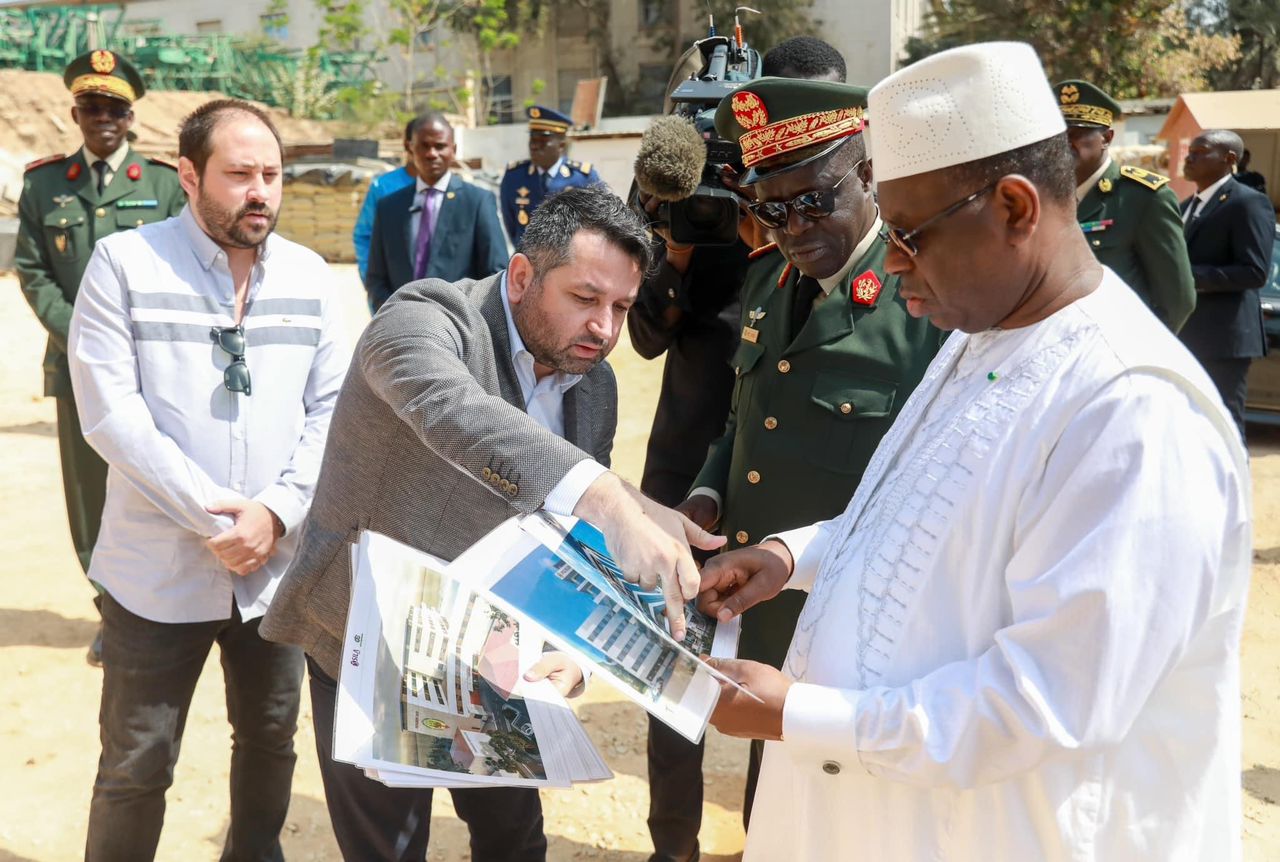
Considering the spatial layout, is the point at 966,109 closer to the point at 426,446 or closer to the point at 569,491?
the point at 569,491

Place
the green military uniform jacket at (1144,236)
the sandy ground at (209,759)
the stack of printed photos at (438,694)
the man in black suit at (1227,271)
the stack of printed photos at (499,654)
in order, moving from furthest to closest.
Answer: the man in black suit at (1227,271)
the green military uniform jacket at (1144,236)
the sandy ground at (209,759)
the stack of printed photos at (438,694)
the stack of printed photos at (499,654)

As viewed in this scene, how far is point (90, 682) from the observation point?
181 inches

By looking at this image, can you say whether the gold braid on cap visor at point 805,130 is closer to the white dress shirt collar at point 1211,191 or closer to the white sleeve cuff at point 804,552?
the white sleeve cuff at point 804,552

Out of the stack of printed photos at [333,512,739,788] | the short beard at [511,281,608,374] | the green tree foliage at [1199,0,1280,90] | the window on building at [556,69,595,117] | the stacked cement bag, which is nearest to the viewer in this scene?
the stack of printed photos at [333,512,739,788]

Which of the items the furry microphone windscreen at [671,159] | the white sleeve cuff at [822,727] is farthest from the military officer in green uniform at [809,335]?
the white sleeve cuff at [822,727]

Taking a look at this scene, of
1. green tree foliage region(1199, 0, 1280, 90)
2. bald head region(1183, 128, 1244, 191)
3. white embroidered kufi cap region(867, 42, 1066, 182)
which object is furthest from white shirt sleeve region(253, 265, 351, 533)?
green tree foliage region(1199, 0, 1280, 90)

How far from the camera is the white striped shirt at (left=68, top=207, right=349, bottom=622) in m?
2.66

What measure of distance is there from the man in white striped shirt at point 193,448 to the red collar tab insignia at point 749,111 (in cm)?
122

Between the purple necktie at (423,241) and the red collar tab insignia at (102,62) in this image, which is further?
the purple necktie at (423,241)

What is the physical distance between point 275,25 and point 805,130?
36811mm

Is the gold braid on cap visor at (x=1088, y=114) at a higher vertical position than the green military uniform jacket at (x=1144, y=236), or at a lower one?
higher

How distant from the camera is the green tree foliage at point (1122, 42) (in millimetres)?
23141

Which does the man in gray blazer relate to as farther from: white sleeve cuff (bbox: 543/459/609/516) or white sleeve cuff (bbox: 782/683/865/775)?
white sleeve cuff (bbox: 782/683/865/775)

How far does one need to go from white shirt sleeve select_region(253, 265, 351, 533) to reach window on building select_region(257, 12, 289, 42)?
35.1 meters
